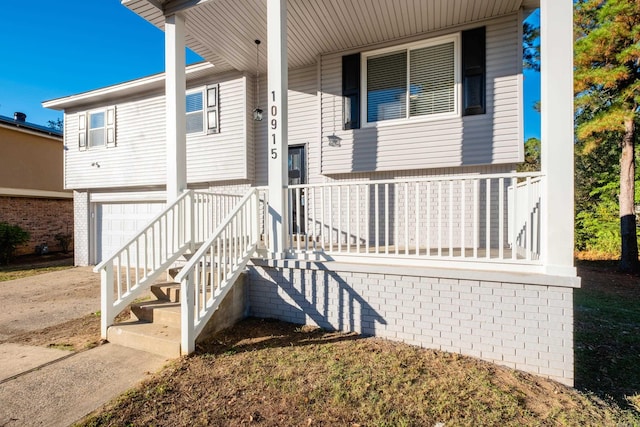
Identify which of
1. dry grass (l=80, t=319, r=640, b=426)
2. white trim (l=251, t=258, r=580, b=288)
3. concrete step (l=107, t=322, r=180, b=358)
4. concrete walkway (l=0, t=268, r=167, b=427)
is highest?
white trim (l=251, t=258, r=580, b=288)

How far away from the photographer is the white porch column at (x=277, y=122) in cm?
434

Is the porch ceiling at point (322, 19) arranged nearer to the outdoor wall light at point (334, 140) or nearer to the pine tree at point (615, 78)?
the outdoor wall light at point (334, 140)

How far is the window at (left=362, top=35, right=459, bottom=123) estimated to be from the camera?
5.62 meters

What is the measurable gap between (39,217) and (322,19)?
44.9 feet

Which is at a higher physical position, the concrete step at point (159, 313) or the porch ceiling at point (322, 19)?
the porch ceiling at point (322, 19)

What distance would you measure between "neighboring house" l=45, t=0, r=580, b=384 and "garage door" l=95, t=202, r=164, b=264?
1.48ft

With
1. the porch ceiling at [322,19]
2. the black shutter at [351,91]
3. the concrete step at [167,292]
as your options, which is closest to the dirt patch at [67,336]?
the concrete step at [167,292]

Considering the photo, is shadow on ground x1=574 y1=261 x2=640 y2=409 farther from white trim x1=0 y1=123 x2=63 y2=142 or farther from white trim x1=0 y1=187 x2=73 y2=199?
white trim x1=0 y1=123 x2=63 y2=142

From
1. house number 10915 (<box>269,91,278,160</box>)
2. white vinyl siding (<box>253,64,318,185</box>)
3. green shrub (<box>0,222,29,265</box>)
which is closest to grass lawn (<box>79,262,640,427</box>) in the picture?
house number 10915 (<box>269,91,278,160</box>)

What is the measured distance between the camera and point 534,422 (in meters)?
2.44

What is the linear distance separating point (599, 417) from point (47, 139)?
1728cm

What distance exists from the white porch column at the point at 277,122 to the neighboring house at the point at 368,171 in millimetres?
27

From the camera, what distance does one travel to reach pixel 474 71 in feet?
17.5

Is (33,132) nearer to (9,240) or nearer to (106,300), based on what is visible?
(9,240)
